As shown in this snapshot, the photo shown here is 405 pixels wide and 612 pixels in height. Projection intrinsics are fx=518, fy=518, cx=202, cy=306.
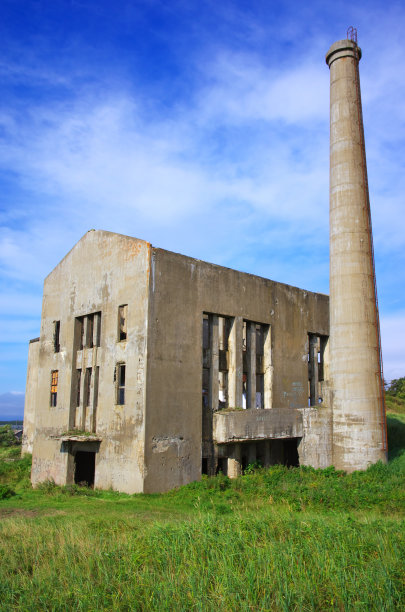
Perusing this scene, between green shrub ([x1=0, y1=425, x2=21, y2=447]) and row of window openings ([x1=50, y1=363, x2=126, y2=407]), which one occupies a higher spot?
row of window openings ([x1=50, y1=363, x2=126, y2=407])

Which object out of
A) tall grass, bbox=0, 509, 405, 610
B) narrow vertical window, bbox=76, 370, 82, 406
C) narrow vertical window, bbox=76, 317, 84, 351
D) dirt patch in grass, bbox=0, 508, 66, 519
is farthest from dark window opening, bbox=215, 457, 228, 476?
tall grass, bbox=0, 509, 405, 610

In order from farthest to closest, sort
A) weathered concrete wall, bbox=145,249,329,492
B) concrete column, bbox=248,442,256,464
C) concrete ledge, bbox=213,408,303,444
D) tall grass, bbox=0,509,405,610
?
concrete column, bbox=248,442,256,464 → concrete ledge, bbox=213,408,303,444 → weathered concrete wall, bbox=145,249,329,492 → tall grass, bbox=0,509,405,610

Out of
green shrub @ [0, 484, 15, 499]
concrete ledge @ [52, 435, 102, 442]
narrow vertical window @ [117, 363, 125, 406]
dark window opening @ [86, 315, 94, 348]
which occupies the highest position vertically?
dark window opening @ [86, 315, 94, 348]

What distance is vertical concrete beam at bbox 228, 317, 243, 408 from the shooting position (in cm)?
1830

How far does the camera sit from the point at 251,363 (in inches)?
755

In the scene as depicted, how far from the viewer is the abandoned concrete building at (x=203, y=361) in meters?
16.0

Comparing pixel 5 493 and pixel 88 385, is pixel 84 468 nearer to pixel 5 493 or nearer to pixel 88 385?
pixel 88 385

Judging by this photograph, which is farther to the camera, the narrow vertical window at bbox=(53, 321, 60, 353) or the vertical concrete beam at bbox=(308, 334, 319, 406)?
the vertical concrete beam at bbox=(308, 334, 319, 406)

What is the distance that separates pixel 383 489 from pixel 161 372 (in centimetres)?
708

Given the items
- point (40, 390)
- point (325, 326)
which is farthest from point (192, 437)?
point (325, 326)

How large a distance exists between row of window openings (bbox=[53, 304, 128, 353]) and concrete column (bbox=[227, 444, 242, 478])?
5.34 m

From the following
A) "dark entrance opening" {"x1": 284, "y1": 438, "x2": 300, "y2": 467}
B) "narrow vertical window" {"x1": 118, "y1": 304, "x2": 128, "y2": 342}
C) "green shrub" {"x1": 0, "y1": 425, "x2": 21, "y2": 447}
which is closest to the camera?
"narrow vertical window" {"x1": 118, "y1": 304, "x2": 128, "y2": 342}

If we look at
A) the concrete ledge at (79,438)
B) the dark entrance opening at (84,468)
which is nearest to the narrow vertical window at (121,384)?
the concrete ledge at (79,438)

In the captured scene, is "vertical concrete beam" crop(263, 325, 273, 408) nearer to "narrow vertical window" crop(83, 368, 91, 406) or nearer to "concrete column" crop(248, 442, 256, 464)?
"concrete column" crop(248, 442, 256, 464)
